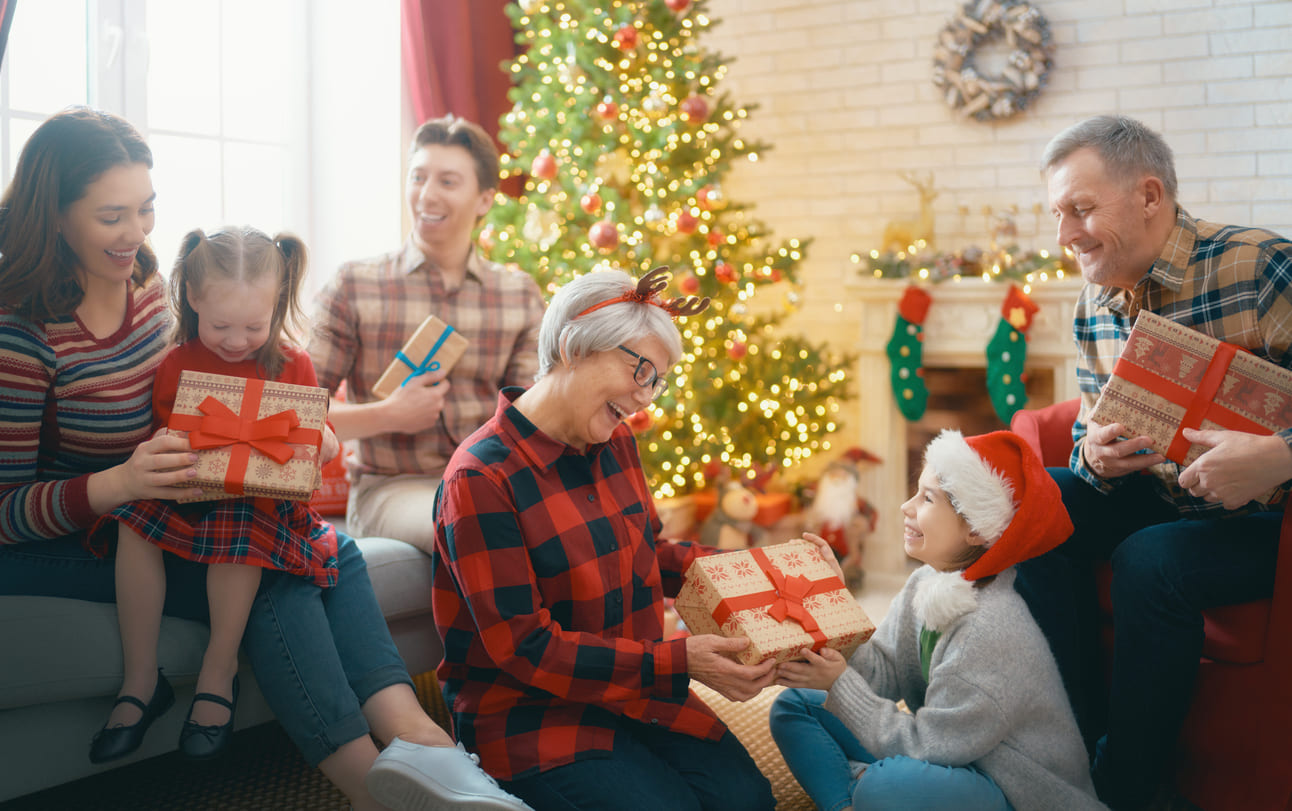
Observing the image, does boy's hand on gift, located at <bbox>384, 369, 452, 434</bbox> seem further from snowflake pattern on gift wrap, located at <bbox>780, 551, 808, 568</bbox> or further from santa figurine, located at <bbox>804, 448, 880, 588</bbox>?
santa figurine, located at <bbox>804, 448, 880, 588</bbox>

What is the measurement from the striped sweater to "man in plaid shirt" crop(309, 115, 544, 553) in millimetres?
590

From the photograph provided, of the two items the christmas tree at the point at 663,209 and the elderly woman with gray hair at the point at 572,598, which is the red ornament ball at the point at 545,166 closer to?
the christmas tree at the point at 663,209

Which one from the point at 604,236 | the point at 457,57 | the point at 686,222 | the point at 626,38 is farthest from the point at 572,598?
the point at 457,57

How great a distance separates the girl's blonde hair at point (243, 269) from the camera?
5.62 ft

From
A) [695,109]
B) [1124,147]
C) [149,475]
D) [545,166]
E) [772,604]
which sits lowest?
[772,604]

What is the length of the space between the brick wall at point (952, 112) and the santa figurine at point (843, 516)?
882 millimetres

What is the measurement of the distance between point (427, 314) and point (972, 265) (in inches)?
97.2

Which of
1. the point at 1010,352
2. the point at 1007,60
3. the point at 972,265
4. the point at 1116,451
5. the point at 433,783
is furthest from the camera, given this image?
the point at 1007,60

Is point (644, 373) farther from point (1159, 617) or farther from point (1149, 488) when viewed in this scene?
point (1149, 488)

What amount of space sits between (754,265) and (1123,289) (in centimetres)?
194

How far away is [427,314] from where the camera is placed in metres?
2.49

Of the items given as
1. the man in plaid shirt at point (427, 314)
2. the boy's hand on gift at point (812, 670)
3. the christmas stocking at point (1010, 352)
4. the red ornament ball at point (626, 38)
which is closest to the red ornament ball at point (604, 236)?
the red ornament ball at point (626, 38)

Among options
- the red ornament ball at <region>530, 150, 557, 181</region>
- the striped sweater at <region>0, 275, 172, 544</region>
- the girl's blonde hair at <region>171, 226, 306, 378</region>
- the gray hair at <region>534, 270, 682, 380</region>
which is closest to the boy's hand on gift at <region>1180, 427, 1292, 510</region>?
the gray hair at <region>534, 270, 682, 380</region>

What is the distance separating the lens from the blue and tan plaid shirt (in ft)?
5.73
